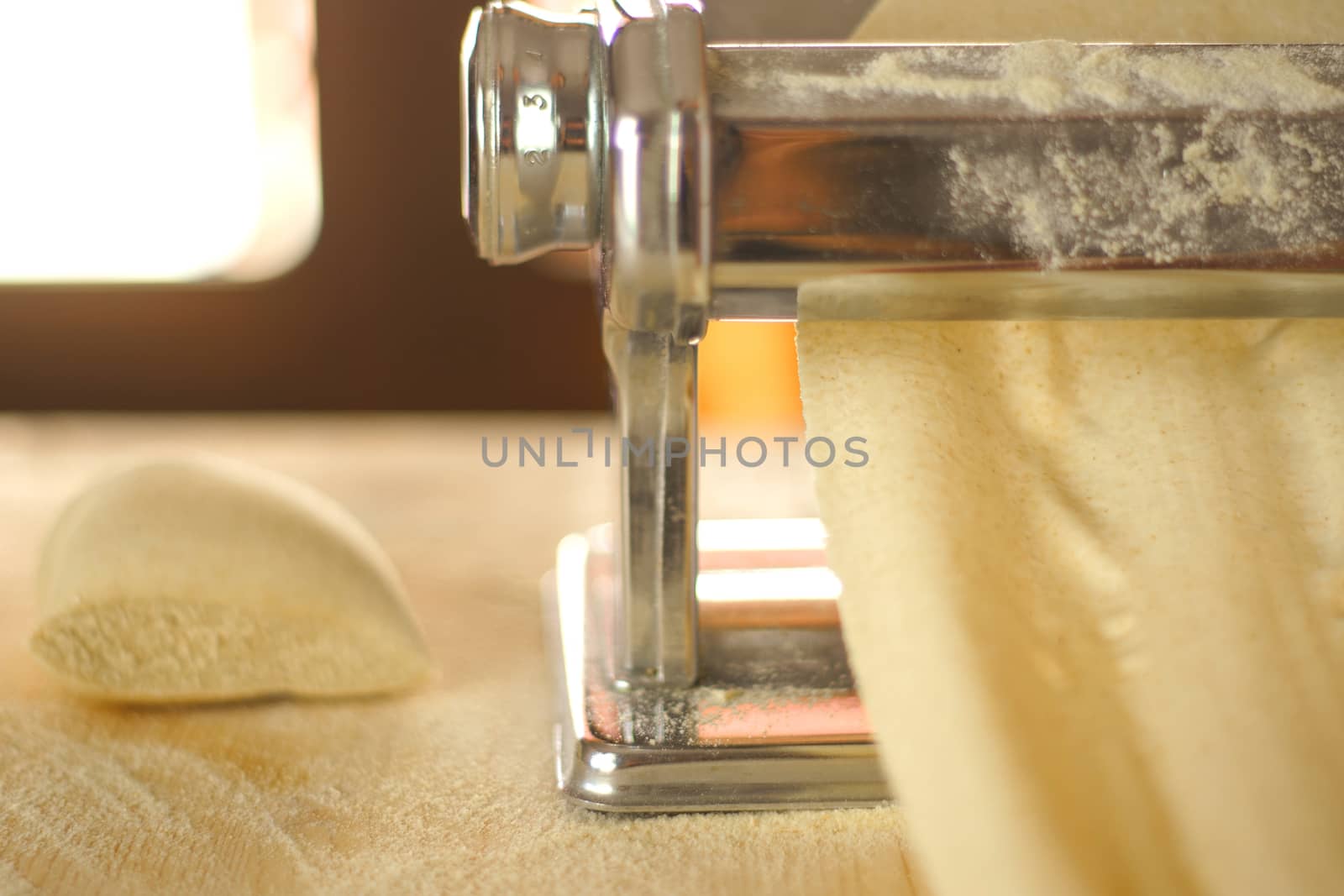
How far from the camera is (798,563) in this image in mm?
336

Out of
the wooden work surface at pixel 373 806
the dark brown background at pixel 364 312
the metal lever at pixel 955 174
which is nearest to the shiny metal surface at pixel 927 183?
the metal lever at pixel 955 174

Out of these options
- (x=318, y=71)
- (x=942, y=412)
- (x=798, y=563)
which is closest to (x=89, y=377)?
(x=318, y=71)

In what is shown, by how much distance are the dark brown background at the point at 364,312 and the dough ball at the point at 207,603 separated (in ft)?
2.14

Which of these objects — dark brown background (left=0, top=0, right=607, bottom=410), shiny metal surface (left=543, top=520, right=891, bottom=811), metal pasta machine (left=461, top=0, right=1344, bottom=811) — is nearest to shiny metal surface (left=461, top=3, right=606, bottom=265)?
metal pasta machine (left=461, top=0, right=1344, bottom=811)

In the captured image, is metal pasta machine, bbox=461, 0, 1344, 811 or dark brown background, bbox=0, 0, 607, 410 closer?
metal pasta machine, bbox=461, 0, 1344, 811

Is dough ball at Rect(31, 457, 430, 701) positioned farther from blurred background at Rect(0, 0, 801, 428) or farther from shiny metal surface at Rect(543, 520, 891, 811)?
blurred background at Rect(0, 0, 801, 428)

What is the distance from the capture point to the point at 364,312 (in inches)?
36.6

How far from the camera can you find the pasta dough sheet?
0.51 ft

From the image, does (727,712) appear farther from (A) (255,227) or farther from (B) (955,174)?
(A) (255,227)

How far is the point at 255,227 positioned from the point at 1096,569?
0.88 m

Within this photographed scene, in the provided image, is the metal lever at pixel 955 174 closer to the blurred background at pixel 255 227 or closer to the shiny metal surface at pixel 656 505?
the shiny metal surface at pixel 656 505

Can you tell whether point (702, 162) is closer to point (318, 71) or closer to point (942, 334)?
point (942, 334)

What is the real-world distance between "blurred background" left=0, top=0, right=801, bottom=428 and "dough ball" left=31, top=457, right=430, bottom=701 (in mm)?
667

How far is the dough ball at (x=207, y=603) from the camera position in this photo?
0.26 m
